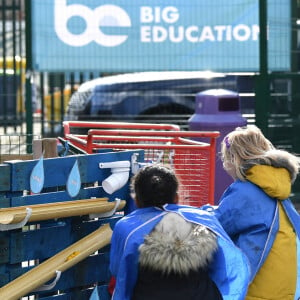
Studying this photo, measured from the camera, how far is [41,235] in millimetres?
4766

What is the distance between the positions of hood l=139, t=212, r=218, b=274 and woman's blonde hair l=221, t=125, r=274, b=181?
71 centimetres

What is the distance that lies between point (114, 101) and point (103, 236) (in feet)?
23.2

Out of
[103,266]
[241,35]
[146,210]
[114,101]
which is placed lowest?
[103,266]

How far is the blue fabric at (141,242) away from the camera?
3891mm

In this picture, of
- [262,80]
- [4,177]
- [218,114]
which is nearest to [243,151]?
[4,177]

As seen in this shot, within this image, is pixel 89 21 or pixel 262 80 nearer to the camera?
pixel 262 80

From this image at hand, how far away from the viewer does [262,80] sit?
10109 mm

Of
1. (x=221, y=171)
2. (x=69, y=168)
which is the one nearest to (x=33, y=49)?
(x=221, y=171)

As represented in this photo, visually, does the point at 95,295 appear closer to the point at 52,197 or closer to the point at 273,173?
the point at 52,197

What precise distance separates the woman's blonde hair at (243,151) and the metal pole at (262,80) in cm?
539

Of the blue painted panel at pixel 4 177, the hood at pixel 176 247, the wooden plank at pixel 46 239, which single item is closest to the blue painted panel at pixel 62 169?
the blue painted panel at pixel 4 177

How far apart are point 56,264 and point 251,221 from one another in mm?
1110

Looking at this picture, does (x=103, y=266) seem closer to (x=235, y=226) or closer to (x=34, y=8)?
(x=235, y=226)

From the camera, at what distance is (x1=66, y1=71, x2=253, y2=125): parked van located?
38.0 ft
